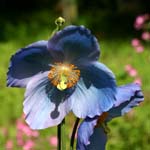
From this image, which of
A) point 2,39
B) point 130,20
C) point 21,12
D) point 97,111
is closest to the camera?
point 97,111

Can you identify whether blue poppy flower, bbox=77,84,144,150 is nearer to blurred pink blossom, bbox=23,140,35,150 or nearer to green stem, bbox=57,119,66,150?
green stem, bbox=57,119,66,150

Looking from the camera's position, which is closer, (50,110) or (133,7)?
(50,110)

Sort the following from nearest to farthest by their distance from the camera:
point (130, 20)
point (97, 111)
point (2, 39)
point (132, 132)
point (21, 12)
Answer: point (97, 111) → point (132, 132) → point (2, 39) → point (130, 20) → point (21, 12)

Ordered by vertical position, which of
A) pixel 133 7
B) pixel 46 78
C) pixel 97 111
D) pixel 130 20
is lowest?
pixel 97 111

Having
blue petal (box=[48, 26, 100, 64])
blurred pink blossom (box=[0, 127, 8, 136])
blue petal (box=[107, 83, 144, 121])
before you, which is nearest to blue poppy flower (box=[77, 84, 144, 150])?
blue petal (box=[107, 83, 144, 121])

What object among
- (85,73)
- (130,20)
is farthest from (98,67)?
(130,20)

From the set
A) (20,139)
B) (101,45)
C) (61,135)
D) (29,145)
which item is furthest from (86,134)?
(101,45)

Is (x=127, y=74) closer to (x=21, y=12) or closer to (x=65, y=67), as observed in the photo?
(x=65, y=67)
